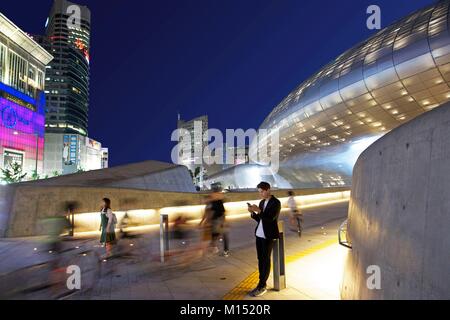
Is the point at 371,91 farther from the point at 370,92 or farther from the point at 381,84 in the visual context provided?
the point at 381,84

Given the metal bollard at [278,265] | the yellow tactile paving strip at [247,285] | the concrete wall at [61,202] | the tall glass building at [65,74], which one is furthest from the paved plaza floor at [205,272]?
the tall glass building at [65,74]

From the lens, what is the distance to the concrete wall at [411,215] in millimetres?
2418

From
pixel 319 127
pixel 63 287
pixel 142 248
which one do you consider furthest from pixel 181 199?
pixel 319 127

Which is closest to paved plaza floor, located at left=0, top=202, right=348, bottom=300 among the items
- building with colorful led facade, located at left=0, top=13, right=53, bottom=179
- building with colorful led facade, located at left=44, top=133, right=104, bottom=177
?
building with colorful led facade, located at left=0, top=13, right=53, bottom=179

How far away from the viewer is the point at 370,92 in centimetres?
2811

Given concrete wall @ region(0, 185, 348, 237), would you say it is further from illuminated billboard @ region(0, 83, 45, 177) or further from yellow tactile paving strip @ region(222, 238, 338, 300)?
illuminated billboard @ region(0, 83, 45, 177)

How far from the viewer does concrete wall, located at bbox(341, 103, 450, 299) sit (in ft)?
7.93

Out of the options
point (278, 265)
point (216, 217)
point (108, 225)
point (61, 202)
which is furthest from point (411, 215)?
point (61, 202)

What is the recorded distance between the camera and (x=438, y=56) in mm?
21922

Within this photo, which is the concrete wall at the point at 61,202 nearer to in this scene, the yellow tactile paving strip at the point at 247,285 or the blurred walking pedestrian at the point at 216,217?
the blurred walking pedestrian at the point at 216,217

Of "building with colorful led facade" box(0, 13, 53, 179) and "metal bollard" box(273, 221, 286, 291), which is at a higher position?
"building with colorful led facade" box(0, 13, 53, 179)

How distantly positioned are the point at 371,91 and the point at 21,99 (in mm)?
82124
